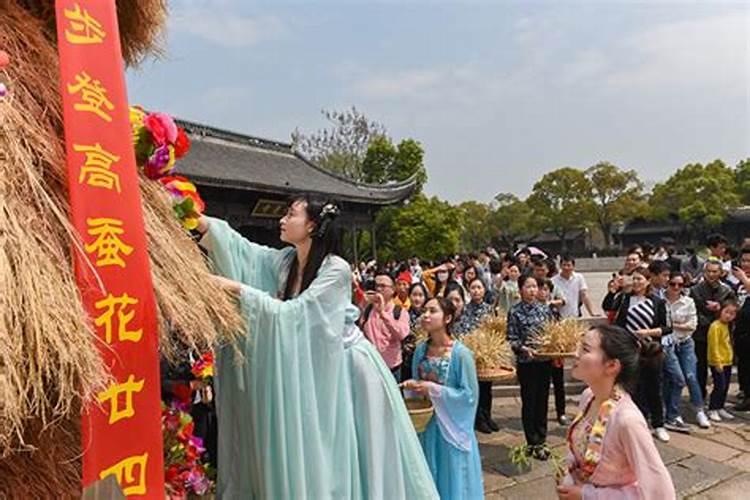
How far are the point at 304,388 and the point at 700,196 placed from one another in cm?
3779

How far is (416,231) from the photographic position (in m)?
25.2

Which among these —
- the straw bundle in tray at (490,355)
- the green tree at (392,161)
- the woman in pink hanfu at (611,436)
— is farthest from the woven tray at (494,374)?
the green tree at (392,161)

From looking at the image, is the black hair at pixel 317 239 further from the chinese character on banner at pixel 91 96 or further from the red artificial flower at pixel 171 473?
the chinese character on banner at pixel 91 96

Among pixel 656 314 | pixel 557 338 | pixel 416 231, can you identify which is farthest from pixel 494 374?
pixel 416 231

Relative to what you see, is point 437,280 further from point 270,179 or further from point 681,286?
point 270,179

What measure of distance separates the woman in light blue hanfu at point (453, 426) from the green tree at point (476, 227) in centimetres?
4629

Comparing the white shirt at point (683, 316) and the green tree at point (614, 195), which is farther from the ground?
the green tree at point (614, 195)

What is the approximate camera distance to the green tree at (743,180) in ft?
116

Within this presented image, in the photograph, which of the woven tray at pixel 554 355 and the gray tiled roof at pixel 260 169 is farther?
the gray tiled roof at pixel 260 169

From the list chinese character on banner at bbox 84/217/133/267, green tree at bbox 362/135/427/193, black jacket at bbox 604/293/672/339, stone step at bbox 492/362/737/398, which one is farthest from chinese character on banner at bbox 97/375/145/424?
green tree at bbox 362/135/427/193

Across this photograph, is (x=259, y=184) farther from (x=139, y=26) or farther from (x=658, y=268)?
(x=139, y=26)

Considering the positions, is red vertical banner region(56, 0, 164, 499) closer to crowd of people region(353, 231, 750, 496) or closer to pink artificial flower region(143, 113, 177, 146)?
pink artificial flower region(143, 113, 177, 146)

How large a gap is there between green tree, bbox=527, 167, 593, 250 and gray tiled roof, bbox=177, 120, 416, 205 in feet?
74.7

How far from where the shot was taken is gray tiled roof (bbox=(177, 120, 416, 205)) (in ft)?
39.2
